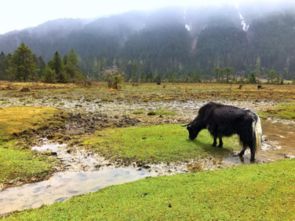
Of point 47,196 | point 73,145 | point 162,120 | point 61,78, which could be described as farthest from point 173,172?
point 61,78

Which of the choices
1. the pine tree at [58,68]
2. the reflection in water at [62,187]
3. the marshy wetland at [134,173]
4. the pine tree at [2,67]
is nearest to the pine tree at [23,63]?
the pine tree at [58,68]

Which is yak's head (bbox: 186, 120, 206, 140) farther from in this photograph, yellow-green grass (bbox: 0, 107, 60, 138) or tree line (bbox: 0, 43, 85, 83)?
tree line (bbox: 0, 43, 85, 83)

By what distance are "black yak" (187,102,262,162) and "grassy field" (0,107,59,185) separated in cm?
866

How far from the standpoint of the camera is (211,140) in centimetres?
2252

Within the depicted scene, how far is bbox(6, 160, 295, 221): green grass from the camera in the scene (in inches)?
431

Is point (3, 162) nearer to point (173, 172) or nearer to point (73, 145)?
point (73, 145)

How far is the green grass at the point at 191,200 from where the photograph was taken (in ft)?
35.9

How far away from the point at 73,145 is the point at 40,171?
514 centimetres

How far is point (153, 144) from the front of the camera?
20625 millimetres

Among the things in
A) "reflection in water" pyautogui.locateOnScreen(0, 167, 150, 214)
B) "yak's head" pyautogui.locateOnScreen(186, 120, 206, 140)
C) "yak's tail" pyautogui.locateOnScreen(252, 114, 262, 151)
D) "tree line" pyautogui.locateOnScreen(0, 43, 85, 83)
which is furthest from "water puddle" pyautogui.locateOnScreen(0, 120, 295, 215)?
"tree line" pyautogui.locateOnScreen(0, 43, 85, 83)

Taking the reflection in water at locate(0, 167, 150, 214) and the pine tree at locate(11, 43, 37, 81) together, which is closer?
the reflection in water at locate(0, 167, 150, 214)

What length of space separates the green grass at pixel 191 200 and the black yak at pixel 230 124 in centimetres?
425

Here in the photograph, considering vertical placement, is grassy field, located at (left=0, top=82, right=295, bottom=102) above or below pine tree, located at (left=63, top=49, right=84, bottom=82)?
below

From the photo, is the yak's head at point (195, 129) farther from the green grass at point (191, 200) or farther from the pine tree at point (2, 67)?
the pine tree at point (2, 67)
